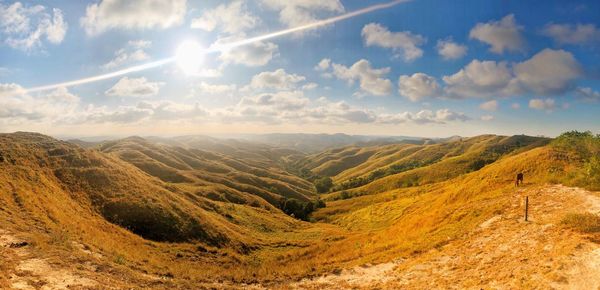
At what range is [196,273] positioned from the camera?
86.1 ft

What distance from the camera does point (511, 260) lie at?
2042 cm

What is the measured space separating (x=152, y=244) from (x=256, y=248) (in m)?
16.0

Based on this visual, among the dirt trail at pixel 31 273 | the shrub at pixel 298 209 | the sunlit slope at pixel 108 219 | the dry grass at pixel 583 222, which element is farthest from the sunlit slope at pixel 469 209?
the shrub at pixel 298 209

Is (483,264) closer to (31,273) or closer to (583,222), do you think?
(583,222)

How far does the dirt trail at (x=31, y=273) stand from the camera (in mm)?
15617

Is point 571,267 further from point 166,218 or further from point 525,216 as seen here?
point 166,218

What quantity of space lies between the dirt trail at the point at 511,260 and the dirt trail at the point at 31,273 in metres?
15.1

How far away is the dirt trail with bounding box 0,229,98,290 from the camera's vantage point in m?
15.6

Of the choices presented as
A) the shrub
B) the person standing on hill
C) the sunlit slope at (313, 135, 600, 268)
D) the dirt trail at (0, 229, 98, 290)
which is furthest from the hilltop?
the shrub

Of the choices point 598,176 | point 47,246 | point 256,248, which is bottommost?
point 256,248

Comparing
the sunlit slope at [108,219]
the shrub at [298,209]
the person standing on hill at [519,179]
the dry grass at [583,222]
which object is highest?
the person standing on hill at [519,179]

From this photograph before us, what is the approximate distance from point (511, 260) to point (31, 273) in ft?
97.6

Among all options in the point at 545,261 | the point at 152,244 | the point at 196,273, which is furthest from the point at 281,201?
the point at 545,261

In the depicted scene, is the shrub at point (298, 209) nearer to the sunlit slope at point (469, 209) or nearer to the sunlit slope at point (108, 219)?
the sunlit slope at point (108, 219)
